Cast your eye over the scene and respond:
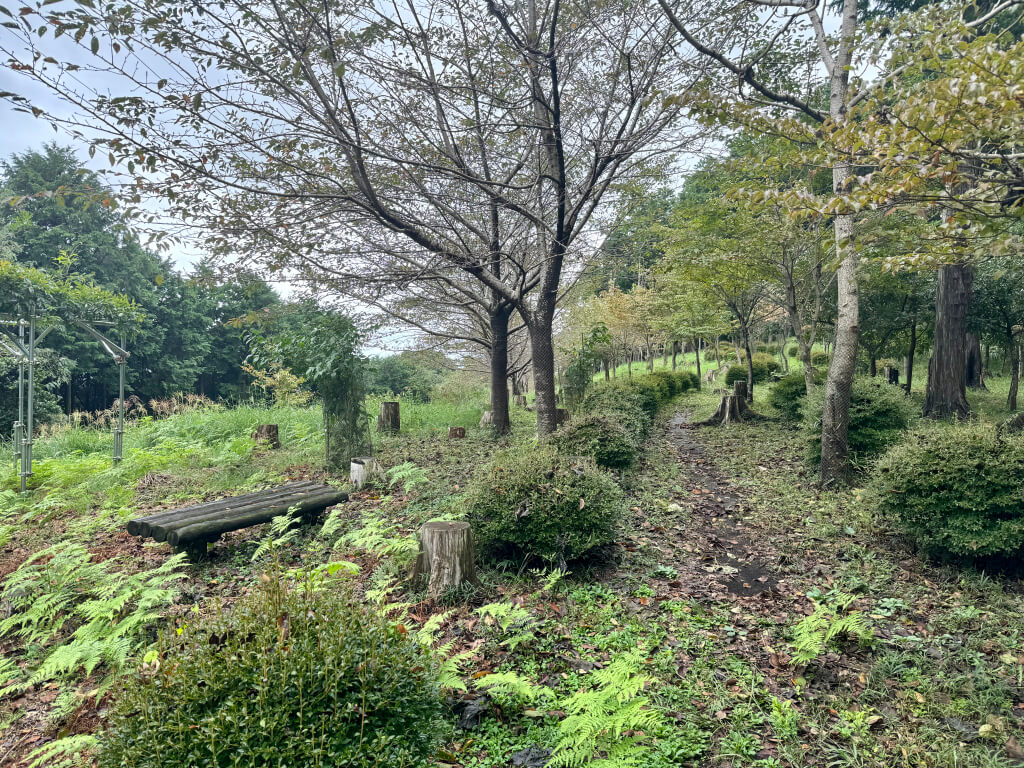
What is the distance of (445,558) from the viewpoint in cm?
369

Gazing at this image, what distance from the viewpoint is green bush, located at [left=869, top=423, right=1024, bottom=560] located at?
151 inches

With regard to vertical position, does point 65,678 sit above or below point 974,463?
below

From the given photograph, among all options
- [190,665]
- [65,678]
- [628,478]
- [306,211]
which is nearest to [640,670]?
[190,665]

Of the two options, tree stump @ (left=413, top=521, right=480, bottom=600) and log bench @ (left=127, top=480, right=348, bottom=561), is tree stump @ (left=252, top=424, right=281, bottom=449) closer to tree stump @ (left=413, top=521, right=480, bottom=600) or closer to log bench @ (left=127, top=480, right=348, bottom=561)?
log bench @ (left=127, top=480, right=348, bottom=561)

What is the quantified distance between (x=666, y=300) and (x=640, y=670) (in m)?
16.1

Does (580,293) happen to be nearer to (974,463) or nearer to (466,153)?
(466,153)

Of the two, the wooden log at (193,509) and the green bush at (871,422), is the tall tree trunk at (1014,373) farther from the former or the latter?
the wooden log at (193,509)

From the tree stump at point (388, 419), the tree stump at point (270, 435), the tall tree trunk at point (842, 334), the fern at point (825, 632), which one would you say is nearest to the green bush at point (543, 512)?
the fern at point (825, 632)


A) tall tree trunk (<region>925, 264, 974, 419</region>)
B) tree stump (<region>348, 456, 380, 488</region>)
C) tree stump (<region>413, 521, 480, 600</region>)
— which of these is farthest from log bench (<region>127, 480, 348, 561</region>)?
tall tree trunk (<region>925, 264, 974, 419</region>)

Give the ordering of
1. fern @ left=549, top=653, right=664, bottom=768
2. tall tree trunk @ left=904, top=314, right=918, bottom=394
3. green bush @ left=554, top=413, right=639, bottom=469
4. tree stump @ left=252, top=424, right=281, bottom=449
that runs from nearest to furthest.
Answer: fern @ left=549, top=653, right=664, bottom=768
green bush @ left=554, top=413, right=639, bottom=469
tree stump @ left=252, top=424, right=281, bottom=449
tall tree trunk @ left=904, top=314, right=918, bottom=394

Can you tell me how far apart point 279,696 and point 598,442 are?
5412 millimetres

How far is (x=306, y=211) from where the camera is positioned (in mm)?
5605

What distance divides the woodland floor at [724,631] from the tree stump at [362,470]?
0.42 metres

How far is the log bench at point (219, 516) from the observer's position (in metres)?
4.36
